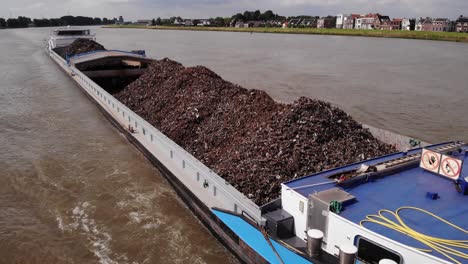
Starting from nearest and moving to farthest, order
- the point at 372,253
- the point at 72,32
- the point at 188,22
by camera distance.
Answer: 1. the point at 372,253
2. the point at 72,32
3. the point at 188,22

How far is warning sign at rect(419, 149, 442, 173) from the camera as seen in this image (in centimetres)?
493

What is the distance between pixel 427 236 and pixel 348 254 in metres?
0.84

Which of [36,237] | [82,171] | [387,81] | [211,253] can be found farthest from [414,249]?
[387,81]

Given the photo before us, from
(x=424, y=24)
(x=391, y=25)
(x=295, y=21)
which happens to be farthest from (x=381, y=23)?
(x=295, y=21)

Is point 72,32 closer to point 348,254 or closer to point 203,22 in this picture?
point 348,254

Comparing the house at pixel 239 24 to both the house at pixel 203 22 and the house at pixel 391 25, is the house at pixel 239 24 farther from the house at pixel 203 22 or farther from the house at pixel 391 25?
the house at pixel 391 25

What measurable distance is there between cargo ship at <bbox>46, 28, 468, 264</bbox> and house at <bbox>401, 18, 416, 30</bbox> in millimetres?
102169

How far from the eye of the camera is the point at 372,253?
3.94 meters

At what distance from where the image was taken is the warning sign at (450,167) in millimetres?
4609

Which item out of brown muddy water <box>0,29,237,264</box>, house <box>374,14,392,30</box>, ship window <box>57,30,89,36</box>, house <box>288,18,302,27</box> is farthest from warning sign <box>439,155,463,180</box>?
house <box>288,18,302,27</box>

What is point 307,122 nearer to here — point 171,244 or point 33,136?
point 171,244

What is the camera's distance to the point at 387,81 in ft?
69.4

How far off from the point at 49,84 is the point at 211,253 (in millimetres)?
18545

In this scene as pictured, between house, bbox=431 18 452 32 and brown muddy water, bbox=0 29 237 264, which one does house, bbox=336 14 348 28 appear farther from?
brown muddy water, bbox=0 29 237 264
